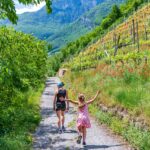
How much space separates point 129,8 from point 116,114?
85411 millimetres

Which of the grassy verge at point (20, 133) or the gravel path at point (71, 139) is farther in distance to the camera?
the gravel path at point (71, 139)

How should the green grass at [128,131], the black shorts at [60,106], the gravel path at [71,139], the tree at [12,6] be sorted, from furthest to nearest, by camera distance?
the black shorts at [60,106] → the gravel path at [71,139] → the green grass at [128,131] → the tree at [12,6]

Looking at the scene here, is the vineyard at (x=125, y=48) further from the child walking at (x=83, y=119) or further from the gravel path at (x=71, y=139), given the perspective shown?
the child walking at (x=83, y=119)

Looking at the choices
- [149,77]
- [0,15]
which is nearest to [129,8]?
[149,77]

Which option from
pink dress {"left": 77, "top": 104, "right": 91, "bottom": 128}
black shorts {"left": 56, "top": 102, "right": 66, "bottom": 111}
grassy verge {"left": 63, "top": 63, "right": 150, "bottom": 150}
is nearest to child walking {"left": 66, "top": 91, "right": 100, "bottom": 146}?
pink dress {"left": 77, "top": 104, "right": 91, "bottom": 128}

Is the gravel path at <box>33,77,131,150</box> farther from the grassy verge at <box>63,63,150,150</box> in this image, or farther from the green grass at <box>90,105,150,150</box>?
the grassy verge at <box>63,63,150,150</box>

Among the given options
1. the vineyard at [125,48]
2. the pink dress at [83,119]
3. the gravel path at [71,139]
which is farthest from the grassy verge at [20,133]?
the vineyard at [125,48]

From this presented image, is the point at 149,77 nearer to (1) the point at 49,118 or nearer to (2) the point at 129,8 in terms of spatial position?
(1) the point at 49,118

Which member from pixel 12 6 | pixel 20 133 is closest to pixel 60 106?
pixel 20 133

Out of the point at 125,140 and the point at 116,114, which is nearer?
the point at 125,140

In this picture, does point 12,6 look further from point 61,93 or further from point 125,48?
point 125,48

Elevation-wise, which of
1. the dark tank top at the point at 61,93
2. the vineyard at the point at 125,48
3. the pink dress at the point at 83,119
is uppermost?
the vineyard at the point at 125,48

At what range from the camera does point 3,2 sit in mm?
6664

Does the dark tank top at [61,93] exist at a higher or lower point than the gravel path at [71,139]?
higher
